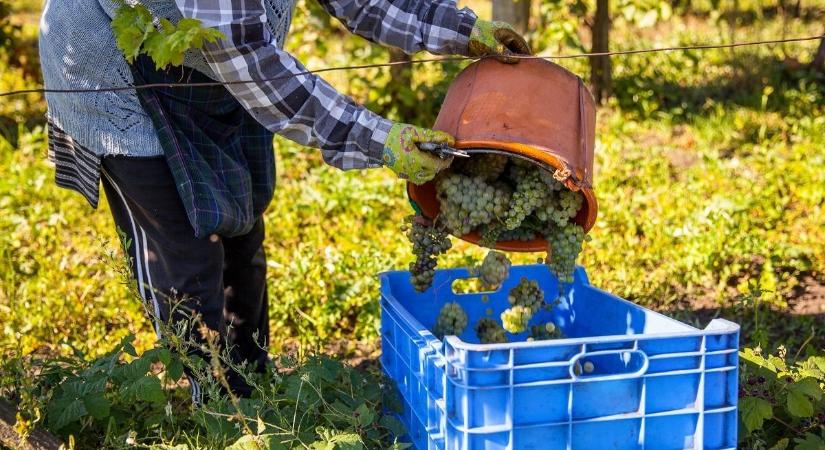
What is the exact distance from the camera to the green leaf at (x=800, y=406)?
2141 mm

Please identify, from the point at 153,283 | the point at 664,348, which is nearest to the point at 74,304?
the point at 153,283

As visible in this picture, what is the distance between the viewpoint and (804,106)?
512cm

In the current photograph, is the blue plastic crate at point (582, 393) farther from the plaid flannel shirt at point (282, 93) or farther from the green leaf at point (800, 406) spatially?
the plaid flannel shirt at point (282, 93)

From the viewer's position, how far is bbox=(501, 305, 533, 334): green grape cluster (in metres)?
2.29

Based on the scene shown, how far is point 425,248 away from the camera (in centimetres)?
230

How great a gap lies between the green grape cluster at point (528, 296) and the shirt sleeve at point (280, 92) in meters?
0.50

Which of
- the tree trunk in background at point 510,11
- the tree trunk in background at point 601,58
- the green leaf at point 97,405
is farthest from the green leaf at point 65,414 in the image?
the tree trunk in background at point 601,58

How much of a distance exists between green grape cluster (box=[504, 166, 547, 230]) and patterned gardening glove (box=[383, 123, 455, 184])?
23 cm

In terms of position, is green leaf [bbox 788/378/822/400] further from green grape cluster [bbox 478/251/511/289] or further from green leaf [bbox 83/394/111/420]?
green leaf [bbox 83/394/111/420]

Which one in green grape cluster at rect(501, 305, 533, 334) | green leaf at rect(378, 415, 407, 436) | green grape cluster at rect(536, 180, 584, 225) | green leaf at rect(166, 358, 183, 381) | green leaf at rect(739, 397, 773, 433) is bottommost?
green leaf at rect(739, 397, 773, 433)

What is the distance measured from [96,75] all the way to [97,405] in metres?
0.76

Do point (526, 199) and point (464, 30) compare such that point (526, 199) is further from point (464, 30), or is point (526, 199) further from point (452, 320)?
point (464, 30)

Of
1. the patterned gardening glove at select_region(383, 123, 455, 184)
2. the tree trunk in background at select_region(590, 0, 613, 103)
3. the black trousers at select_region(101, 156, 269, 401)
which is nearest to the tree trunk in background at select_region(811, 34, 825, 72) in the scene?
the tree trunk in background at select_region(590, 0, 613, 103)

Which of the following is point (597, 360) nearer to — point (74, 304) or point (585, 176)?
point (585, 176)
